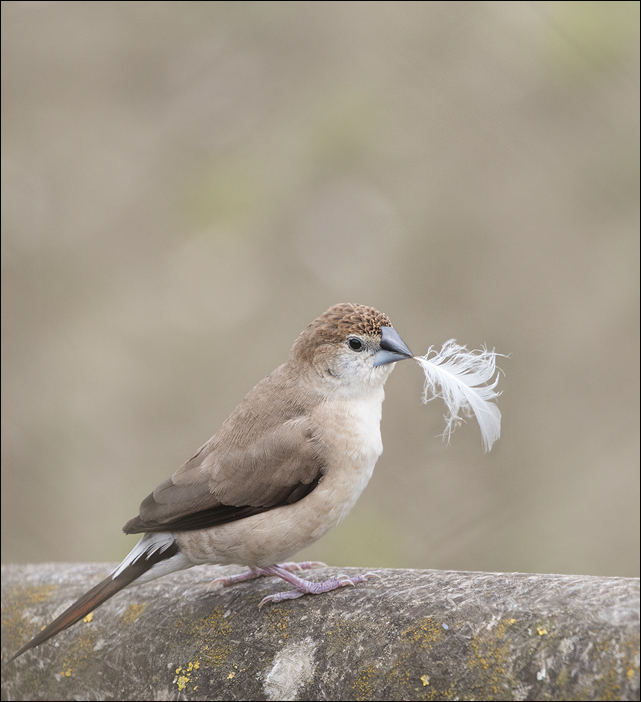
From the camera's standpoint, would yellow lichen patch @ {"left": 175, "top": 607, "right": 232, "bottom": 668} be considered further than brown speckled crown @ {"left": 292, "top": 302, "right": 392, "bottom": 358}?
No

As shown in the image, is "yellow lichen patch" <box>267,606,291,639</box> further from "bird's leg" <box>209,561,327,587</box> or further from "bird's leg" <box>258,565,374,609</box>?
"bird's leg" <box>209,561,327,587</box>

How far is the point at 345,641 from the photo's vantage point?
2.83 metres

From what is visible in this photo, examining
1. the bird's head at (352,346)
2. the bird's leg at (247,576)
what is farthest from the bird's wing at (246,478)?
the bird's leg at (247,576)

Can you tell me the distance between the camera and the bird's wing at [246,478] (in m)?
3.31

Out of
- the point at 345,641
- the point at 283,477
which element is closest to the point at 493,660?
the point at 345,641

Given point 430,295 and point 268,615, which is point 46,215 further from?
point 268,615

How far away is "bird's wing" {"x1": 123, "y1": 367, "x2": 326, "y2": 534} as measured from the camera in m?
3.31

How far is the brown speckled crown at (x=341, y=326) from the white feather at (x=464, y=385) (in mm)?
252

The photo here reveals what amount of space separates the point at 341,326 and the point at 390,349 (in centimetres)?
24

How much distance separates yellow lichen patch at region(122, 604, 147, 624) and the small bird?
271 mm

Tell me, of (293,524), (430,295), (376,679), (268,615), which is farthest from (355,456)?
(430,295)

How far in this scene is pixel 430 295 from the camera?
7.05m

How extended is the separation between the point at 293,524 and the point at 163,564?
60cm

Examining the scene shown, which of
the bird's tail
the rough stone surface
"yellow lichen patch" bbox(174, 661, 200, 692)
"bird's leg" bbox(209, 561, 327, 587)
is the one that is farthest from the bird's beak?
"yellow lichen patch" bbox(174, 661, 200, 692)
